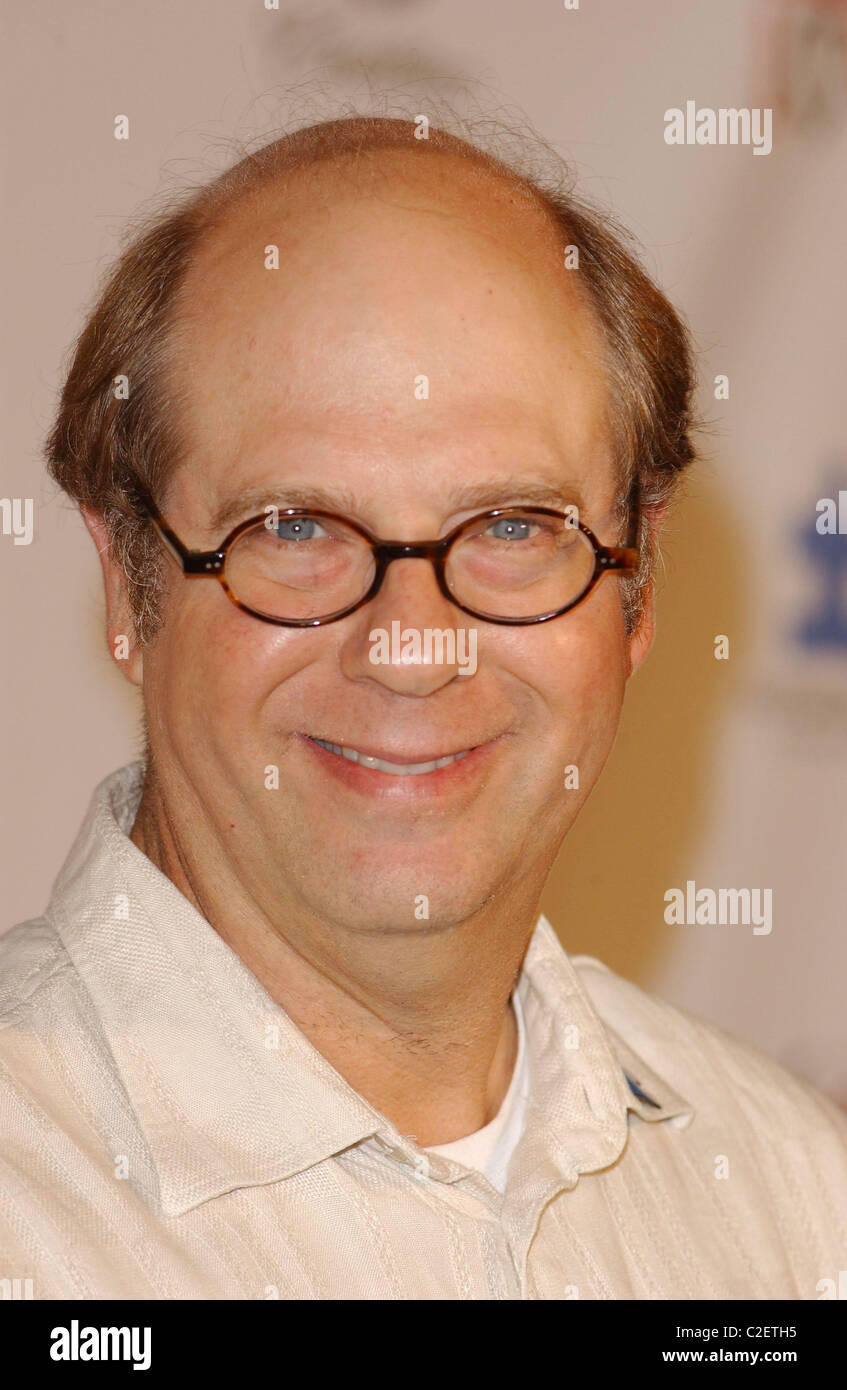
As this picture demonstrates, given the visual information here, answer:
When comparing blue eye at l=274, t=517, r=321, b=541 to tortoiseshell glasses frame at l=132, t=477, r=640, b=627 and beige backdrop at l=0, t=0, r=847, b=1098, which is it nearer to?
tortoiseshell glasses frame at l=132, t=477, r=640, b=627

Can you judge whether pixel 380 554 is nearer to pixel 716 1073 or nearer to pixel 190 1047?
pixel 190 1047

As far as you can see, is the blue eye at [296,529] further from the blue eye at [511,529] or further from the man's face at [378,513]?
the blue eye at [511,529]

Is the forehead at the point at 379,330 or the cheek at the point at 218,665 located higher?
the forehead at the point at 379,330

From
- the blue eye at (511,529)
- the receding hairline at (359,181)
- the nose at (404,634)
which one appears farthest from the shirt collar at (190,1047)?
the receding hairline at (359,181)

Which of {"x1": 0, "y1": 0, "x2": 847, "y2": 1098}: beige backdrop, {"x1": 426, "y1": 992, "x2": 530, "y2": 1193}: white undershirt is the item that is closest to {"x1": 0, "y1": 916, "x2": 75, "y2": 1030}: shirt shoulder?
{"x1": 426, "y1": 992, "x2": 530, "y2": 1193}: white undershirt

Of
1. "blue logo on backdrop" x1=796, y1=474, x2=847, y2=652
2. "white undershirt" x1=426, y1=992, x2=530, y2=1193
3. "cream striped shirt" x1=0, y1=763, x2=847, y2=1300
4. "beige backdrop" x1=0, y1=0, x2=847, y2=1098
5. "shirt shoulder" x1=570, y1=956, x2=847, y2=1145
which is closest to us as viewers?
"cream striped shirt" x1=0, y1=763, x2=847, y2=1300

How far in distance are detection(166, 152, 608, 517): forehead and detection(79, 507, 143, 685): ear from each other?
167 mm

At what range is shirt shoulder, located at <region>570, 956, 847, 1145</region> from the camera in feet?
4.59

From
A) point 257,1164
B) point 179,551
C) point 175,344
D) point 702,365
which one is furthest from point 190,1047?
point 702,365

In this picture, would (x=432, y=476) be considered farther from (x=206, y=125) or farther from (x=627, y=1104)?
(x=206, y=125)

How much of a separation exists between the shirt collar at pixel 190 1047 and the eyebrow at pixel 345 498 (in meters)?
0.27

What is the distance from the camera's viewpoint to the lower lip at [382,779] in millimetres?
1098

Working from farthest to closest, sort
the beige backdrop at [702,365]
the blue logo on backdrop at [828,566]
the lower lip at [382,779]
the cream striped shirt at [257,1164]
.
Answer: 1. the blue logo on backdrop at [828,566]
2. the beige backdrop at [702,365]
3. the lower lip at [382,779]
4. the cream striped shirt at [257,1164]

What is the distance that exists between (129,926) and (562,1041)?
408mm
